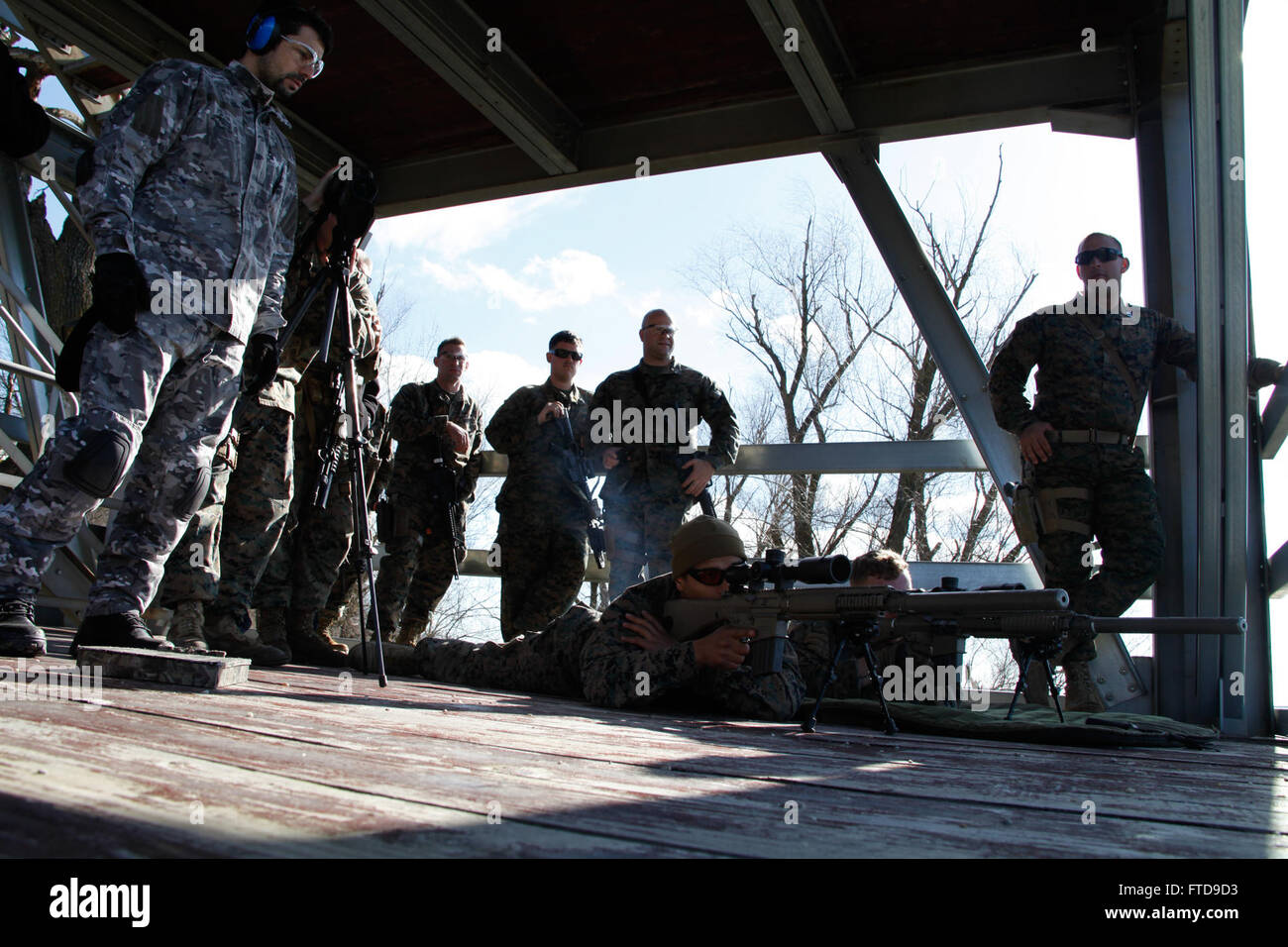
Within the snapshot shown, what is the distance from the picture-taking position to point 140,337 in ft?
9.59

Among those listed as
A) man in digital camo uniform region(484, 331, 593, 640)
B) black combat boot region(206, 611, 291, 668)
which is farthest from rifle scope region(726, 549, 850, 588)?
man in digital camo uniform region(484, 331, 593, 640)

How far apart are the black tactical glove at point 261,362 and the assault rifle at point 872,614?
1718 mm

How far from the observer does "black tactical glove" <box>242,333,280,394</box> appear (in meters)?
3.53

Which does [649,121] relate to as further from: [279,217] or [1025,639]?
[1025,639]

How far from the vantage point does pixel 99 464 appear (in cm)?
277

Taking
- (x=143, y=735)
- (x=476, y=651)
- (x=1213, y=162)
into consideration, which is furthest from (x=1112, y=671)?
(x=143, y=735)

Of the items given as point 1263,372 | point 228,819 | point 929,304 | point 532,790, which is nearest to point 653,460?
point 929,304

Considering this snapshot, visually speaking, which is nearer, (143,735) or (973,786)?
(143,735)

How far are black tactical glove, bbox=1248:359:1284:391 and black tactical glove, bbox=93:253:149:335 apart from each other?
14.2 feet

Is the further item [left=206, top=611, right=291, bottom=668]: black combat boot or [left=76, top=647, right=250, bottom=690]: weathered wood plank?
[left=206, top=611, right=291, bottom=668]: black combat boot

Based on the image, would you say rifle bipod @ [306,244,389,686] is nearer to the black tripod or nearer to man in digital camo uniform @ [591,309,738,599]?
the black tripod

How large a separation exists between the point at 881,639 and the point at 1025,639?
541 mm

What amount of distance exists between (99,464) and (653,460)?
3.30 metres

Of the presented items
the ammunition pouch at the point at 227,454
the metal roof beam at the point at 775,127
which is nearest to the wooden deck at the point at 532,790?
the ammunition pouch at the point at 227,454
